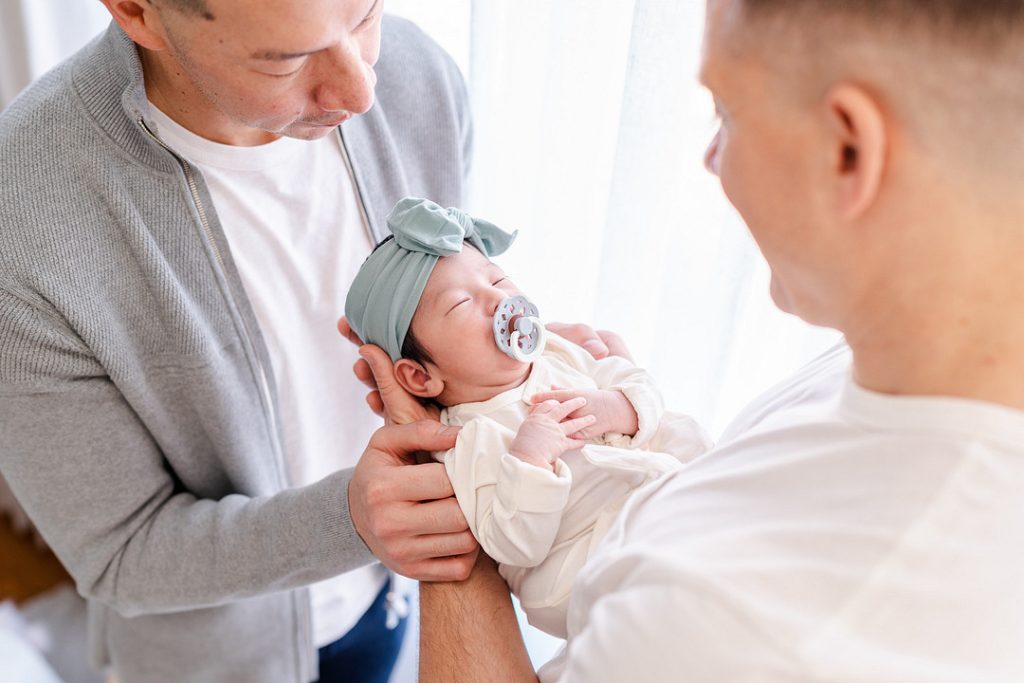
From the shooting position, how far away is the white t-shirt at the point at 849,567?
0.62 m

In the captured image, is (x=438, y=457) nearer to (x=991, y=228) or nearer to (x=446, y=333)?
(x=446, y=333)

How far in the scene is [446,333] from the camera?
1203mm

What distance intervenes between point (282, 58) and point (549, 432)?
2.04ft

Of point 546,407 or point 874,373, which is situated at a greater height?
point 874,373

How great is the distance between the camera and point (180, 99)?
1.20 meters

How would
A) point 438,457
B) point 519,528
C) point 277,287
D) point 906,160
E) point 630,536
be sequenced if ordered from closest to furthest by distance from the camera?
point 906,160, point 630,536, point 519,528, point 438,457, point 277,287

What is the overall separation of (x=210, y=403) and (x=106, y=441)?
0.16 meters

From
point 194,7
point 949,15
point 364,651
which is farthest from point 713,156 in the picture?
point 364,651

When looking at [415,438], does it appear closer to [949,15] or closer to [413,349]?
[413,349]

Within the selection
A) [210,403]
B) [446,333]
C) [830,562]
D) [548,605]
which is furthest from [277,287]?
[830,562]

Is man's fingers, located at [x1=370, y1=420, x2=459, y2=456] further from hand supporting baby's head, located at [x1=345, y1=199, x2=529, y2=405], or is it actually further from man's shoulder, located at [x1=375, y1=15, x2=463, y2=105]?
man's shoulder, located at [x1=375, y1=15, x2=463, y2=105]

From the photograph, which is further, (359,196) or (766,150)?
(359,196)

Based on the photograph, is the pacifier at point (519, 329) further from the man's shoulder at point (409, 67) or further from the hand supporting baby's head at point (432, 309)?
the man's shoulder at point (409, 67)

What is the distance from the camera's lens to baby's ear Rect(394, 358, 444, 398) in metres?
1.24
